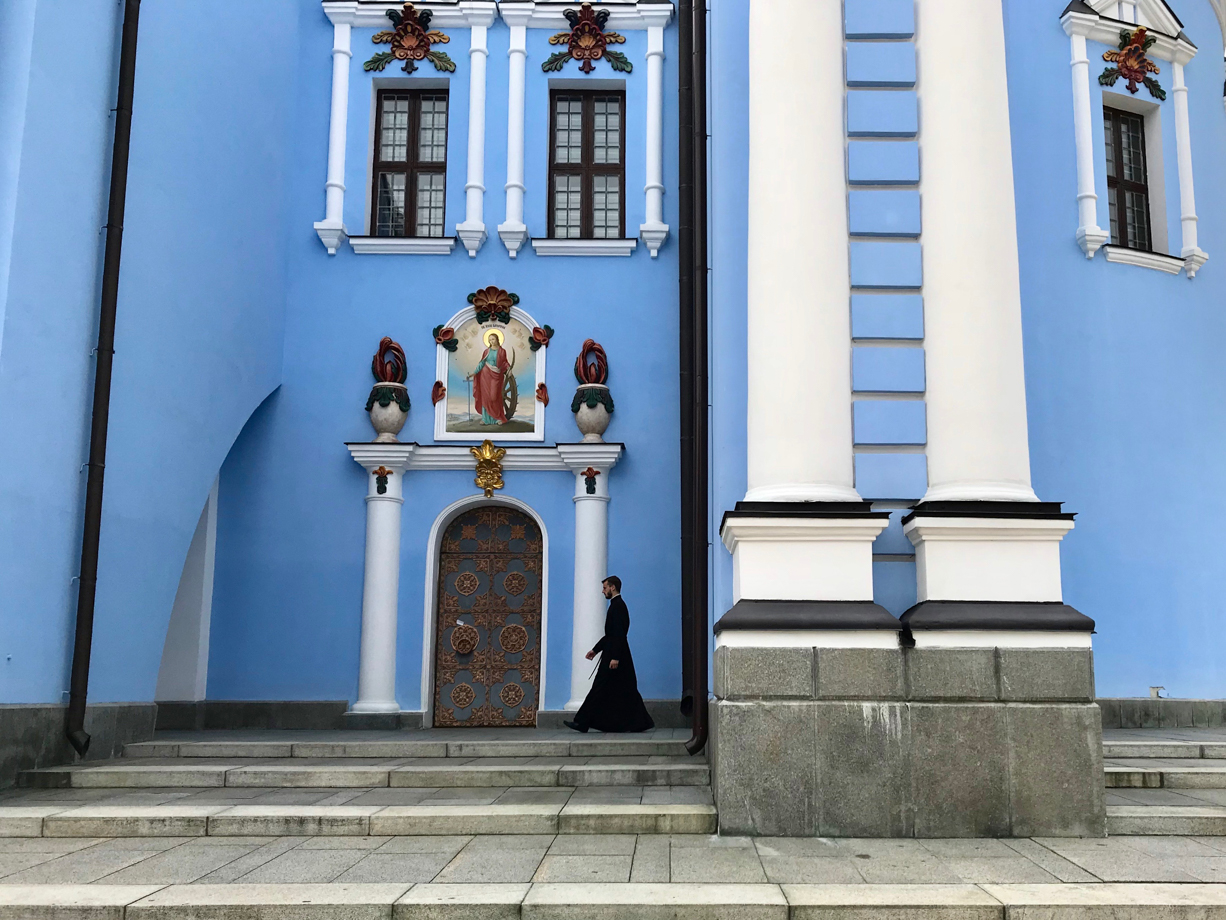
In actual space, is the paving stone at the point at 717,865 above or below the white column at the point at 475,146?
below

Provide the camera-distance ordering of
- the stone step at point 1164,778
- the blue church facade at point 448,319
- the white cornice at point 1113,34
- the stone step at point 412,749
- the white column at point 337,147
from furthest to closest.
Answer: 1. the white column at point 337,147
2. the white cornice at point 1113,34
3. the blue church facade at point 448,319
4. the stone step at point 412,749
5. the stone step at point 1164,778

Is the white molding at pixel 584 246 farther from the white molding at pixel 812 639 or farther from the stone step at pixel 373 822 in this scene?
the stone step at pixel 373 822

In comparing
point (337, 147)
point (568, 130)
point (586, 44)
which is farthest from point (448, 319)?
point (586, 44)

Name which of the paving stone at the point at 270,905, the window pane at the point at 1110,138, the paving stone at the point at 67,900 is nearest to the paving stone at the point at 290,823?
the paving stone at the point at 67,900

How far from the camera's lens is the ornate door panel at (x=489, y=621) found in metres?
12.1

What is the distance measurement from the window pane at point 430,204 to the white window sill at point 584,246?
131 cm

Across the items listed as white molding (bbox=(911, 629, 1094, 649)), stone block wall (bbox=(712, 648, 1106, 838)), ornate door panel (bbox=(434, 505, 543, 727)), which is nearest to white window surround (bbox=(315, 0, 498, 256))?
ornate door panel (bbox=(434, 505, 543, 727))

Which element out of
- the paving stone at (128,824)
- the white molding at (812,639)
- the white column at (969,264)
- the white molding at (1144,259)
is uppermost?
the white molding at (1144,259)

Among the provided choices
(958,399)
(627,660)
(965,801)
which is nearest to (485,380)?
(627,660)

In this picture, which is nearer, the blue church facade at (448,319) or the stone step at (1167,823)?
the stone step at (1167,823)

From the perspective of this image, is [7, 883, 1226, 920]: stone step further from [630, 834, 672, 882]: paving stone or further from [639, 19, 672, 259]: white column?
[639, 19, 672, 259]: white column

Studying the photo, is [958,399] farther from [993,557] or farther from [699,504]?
[699,504]

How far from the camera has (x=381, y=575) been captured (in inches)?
469

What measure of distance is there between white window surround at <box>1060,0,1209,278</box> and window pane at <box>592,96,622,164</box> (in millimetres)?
5218
